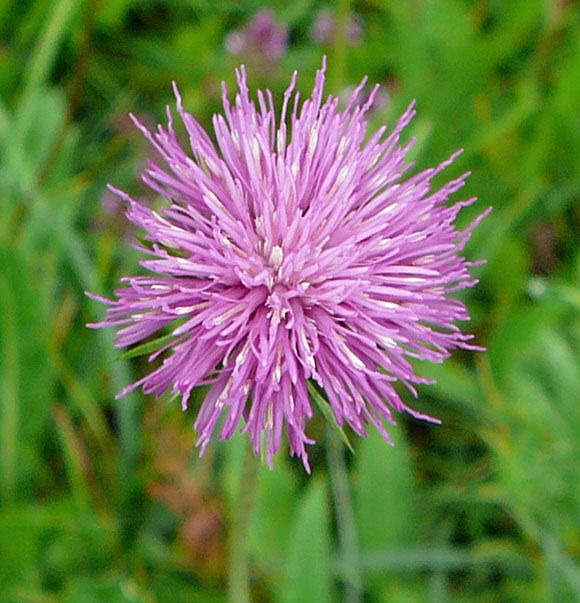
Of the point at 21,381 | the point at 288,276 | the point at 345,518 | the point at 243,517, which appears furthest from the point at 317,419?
the point at 288,276

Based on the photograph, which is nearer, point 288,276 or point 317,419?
point 288,276

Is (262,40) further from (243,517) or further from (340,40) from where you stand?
(243,517)

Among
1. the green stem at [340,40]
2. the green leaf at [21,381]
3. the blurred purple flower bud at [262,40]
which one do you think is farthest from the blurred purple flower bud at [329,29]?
the green leaf at [21,381]

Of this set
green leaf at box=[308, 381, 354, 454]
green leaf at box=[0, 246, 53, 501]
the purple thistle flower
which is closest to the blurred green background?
green leaf at box=[0, 246, 53, 501]

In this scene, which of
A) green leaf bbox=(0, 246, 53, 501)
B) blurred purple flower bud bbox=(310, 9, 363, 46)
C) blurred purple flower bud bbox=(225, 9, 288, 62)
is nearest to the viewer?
green leaf bbox=(0, 246, 53, 501)

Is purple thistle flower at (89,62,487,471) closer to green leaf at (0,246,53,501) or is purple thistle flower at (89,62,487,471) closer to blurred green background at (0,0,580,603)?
blurred green background at (0,0,580,603)

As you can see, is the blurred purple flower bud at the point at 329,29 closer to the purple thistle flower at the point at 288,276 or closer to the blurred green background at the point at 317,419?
the blurred green background at the point at 317,419
